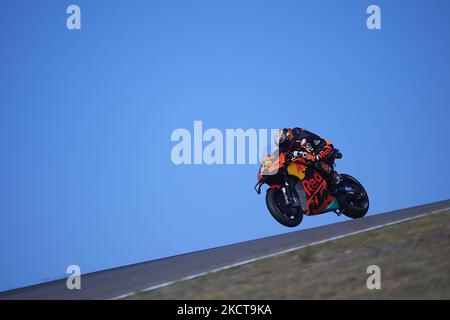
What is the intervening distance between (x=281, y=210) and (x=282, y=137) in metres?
1.54

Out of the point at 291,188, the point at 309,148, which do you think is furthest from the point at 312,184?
the point at 309,148

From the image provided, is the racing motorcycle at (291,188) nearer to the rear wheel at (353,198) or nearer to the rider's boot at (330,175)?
the rider's boot at (330,175)

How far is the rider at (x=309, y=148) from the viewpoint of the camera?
10250mm

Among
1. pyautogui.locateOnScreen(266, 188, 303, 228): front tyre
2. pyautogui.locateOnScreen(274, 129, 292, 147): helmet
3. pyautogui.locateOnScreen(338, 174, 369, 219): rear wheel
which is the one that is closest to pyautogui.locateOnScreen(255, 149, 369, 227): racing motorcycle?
pyautogui.locateOnScreen(266, 188, 303, 228): front tyre

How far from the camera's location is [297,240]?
8820 mm

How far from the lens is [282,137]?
1021 centimetres

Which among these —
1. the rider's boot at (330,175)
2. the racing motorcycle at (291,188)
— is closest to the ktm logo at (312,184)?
the racing motorcycle at (291,188)

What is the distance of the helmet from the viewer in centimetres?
1020

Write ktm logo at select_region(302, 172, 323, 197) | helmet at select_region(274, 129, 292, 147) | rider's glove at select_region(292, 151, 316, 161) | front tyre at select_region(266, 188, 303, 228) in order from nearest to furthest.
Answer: front tyre at select_region(266, 188, 303, 228)
ktm logo at select_region(302, 172, 323, 197)
helmet at select_region(274, 129, 292, 147)
rider's glove at select_region(292, 151, 316, 161)

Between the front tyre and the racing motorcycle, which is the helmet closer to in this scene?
the racing motorcycle
